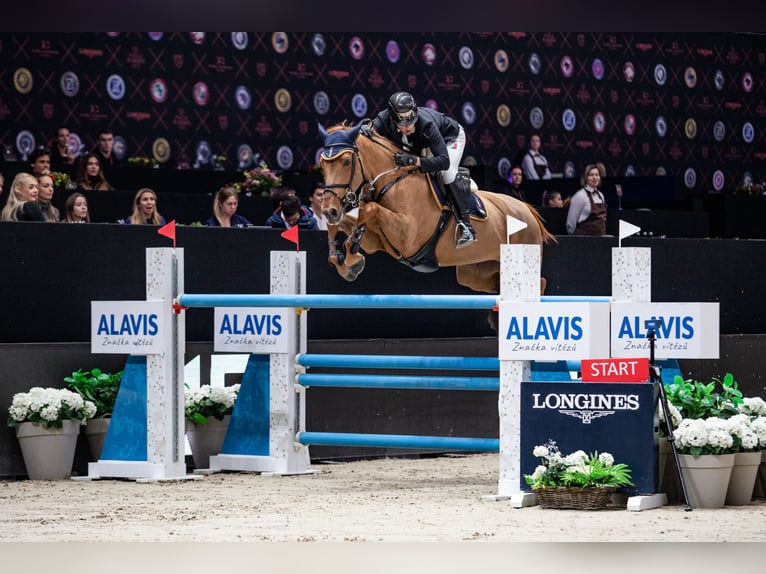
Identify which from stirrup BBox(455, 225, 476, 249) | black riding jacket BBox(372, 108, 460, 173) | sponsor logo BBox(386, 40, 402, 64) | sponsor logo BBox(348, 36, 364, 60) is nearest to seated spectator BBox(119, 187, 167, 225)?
black riding jacket BBox(372, 108, 460, 173)

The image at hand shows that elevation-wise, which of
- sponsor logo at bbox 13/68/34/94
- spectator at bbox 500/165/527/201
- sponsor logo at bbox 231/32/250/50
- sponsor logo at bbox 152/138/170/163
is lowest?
spectator at bbox 500/165/527/201

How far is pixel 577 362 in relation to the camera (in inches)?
255

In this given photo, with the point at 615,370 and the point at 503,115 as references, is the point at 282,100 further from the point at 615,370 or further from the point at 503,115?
the point at 615,370

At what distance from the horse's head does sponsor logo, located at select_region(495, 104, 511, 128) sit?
9163mm

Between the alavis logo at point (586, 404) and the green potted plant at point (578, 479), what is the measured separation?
0.18 metres

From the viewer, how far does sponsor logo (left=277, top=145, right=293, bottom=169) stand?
46.6 feet

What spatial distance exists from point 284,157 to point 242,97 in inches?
30.9

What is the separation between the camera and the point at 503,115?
1569cm

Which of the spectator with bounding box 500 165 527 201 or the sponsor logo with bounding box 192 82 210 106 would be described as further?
the sponsor logo with bounding box 192 82 210 106

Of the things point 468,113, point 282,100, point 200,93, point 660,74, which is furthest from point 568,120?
point 200,93

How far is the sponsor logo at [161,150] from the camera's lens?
13336 millimetres

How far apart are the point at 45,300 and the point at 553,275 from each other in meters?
3.46

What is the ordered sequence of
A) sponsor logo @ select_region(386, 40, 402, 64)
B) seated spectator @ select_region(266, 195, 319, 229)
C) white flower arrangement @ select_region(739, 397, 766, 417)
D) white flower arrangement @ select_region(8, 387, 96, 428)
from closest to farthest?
1. white flower arrangement @ select_region(739, 397, 766, 417)
2. white flower arrangement @ select_region(8, 387, 96, 428)
3. seated spectator @ select_region(266, 195, 319, 229)
4. sponsor logo @ select_region(386, 40, 402, 64)

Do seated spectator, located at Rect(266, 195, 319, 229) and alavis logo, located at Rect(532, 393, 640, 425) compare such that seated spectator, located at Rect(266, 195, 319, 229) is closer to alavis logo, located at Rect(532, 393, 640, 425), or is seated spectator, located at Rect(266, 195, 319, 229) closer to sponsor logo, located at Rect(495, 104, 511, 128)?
alavis logo, located at Rect(532, 393, 640, 425)
